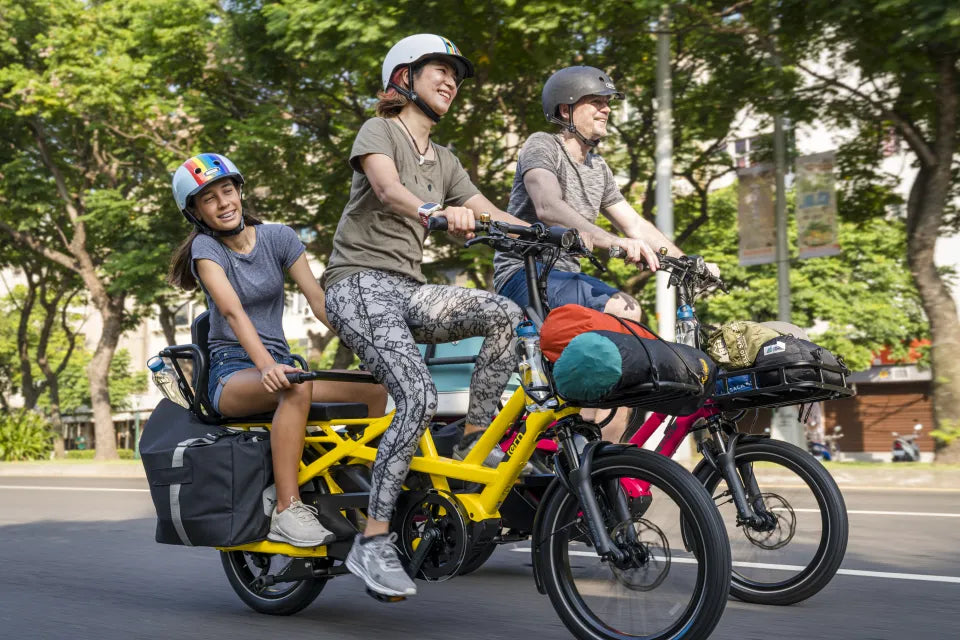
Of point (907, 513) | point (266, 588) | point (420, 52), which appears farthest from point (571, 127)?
point (907, 513)

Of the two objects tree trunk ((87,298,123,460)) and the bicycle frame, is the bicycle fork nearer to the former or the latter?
the bicycle frame

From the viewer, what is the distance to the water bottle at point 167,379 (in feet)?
15.2

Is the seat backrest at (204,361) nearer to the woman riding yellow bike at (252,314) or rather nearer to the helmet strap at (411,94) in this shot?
the woman riding yellow bike at (252,314)

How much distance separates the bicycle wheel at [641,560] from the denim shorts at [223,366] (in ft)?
4.86

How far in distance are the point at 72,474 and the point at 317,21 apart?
916 centimetres

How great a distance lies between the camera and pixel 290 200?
19.3 m

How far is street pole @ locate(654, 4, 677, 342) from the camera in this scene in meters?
13.9

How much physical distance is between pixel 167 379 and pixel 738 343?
2264 millimetres

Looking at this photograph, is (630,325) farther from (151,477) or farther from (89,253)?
(89,253)

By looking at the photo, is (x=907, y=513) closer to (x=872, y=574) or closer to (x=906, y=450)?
(x=872, y=574)

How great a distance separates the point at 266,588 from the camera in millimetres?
4793

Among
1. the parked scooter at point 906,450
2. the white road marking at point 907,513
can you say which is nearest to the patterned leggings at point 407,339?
the white road marking at point 907,513

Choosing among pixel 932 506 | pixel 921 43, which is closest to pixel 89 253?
pixel 921 43

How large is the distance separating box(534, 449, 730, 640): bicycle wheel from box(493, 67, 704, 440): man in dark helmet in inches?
43.9
